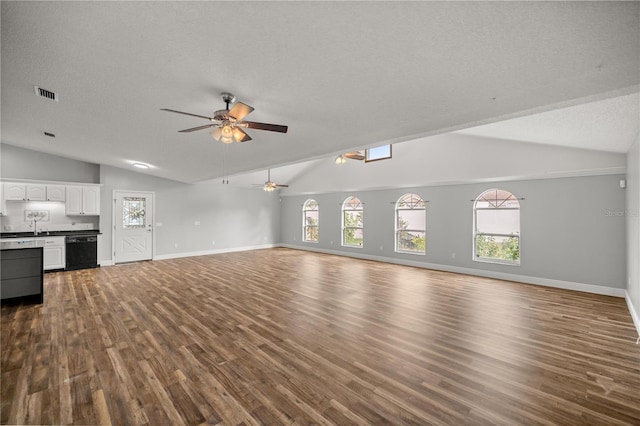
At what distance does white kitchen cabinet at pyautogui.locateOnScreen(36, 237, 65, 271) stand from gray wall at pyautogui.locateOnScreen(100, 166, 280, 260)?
924mm

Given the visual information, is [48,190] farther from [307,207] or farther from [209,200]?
[307,207]

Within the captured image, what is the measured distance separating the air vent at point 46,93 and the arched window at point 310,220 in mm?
7797

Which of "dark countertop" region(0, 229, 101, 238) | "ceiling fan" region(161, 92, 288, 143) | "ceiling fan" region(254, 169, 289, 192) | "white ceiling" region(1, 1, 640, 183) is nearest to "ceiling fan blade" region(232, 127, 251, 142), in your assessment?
"ceiling fan" region(161, 92, 288, 143)

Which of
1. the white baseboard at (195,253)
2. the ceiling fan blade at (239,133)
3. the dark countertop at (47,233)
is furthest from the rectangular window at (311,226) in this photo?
the ceiling fan blade at (239,133)

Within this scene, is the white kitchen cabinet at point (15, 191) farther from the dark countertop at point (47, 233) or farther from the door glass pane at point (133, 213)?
the door glass pane at point (133, 213)

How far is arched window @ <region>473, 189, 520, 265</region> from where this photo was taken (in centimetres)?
596

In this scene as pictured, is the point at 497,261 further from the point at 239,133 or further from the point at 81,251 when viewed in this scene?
the point at 81,251

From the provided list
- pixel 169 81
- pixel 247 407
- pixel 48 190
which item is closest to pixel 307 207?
pixel 48 190

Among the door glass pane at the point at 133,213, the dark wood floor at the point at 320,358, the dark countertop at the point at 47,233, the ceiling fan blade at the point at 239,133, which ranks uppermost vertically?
the ceiling fan blade at the point at 239,133

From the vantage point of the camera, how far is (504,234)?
19.9 ft

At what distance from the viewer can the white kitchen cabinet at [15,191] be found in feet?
20.5

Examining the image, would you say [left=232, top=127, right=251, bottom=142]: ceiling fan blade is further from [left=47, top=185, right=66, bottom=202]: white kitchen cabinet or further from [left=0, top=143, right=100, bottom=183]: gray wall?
[left=0, top=143, right=100, bottom=183]: gray wall

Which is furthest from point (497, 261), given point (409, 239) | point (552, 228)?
point (409, 239)

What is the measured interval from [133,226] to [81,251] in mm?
1373
